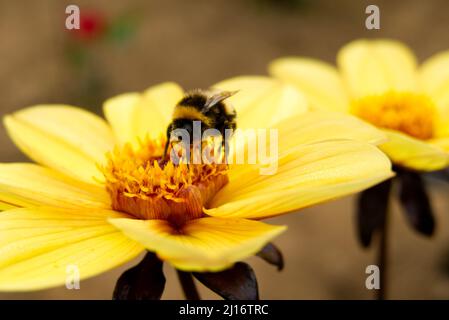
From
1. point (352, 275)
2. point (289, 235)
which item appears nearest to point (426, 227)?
point (352, 275)

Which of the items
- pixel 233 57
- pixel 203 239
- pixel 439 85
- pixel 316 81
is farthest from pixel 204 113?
pixel 233 57

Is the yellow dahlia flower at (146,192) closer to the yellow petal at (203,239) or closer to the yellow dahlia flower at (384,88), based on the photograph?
the yellow petal at (203,239)

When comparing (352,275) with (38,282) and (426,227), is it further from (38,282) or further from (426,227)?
(38,282)

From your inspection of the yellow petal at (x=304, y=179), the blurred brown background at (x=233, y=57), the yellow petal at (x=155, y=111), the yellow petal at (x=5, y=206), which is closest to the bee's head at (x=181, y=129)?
the yellow petal at (x=304, y=179)

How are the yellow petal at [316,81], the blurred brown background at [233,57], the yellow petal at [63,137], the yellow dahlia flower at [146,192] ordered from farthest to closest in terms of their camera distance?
the blurred brown background at [233,57], the yellow petal at [316,81], the yellow petal at [63,137], the yellow dahlia flower at [146,192]

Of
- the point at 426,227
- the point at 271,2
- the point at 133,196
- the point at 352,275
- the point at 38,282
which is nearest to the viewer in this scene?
the point at 38,282

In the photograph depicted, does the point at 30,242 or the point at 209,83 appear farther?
the point at 209,83
